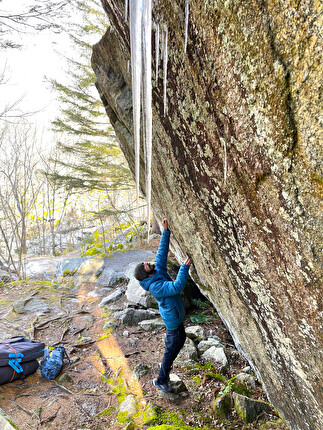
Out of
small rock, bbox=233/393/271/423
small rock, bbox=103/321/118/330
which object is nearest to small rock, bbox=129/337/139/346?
small rock, bbox=103/321/118/330

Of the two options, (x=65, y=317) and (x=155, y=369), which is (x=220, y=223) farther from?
(x=65, y=317)

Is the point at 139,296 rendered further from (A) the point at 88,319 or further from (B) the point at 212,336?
(B) the point at 212,336

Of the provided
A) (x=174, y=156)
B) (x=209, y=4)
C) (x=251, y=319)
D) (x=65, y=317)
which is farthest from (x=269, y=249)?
(x=65, y=317)

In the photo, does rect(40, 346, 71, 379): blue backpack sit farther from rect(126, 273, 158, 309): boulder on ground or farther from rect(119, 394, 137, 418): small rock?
rect(126, 273, 158, 309): boulder on ground

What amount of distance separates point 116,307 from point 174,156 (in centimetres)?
579

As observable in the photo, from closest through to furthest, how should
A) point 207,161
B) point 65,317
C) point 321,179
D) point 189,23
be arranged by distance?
1. point 321,179
2. point 189,23
3. point 207,161
4. point 65,317

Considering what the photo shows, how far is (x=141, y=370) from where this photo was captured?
479cm

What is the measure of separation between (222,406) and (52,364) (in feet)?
9.88

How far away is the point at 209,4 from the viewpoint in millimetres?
1656

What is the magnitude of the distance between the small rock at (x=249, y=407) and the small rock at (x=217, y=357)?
0.93 meters

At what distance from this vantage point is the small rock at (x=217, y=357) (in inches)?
196

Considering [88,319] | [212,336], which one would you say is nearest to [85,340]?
[88,319]

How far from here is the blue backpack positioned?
4716 millimetres

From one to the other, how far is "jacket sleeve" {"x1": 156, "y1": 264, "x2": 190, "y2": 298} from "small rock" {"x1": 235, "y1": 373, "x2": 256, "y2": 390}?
2.29 metres
